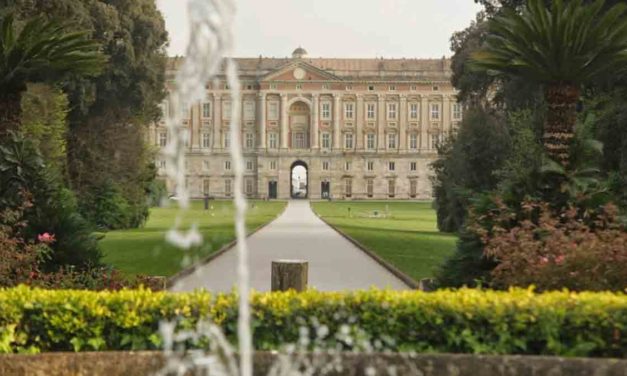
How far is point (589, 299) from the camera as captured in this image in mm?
6172

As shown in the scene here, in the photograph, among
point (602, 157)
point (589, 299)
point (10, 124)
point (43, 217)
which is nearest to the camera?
point (589, 299)

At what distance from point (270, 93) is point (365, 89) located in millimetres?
9767

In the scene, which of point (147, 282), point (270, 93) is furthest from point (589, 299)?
point (270, 93)

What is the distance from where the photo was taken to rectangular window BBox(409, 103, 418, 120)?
286 ft

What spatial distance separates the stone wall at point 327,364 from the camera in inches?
228

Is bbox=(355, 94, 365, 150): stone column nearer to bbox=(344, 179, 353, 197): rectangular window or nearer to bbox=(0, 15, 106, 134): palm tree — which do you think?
bbox=(344, 179, 353, 197): rectangular window

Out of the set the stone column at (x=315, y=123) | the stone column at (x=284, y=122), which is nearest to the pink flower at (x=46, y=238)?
the stone column at (x=284, y=122)

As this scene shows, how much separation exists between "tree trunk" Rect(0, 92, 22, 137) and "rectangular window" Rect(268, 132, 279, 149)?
248 ft

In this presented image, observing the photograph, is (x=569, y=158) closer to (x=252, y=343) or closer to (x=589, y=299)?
(x=589, y=299)

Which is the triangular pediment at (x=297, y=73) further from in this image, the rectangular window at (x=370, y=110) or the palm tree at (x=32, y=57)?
the palm tree at (x=32, y=57)

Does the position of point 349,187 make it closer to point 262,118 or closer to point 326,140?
point 326,140

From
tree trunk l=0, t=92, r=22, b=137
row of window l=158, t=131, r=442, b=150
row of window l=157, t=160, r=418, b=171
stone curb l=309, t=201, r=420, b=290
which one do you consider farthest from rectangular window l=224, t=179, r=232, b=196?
tree trunk l=0, t=92, r=22, b=137

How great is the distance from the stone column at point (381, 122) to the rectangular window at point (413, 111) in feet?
8.70

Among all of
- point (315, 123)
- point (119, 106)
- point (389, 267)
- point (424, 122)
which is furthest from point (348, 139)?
point (389, 267)
